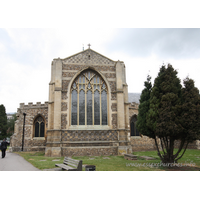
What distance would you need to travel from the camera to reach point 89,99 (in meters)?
17.8

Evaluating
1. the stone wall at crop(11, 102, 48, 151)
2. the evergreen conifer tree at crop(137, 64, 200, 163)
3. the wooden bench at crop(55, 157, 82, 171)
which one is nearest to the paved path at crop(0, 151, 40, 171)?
the wooden bench at crop(55, 157, 82, 171)

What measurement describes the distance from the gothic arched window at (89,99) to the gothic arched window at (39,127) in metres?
6.22

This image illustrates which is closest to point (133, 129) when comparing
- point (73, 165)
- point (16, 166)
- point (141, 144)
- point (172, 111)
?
point (141, 144)

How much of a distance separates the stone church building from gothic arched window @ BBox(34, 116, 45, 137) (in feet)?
16.6

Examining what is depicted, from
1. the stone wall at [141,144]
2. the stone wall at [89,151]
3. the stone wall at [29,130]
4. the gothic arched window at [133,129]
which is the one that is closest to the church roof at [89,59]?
the stone wall at [29,130]

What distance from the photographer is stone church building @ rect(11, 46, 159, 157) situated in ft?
53.9

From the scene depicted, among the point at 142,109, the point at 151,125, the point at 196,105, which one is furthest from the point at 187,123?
the point at 142,109

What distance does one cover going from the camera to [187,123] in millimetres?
9062

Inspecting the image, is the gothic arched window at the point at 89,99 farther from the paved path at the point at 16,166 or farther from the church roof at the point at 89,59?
the paved path at the point at 16,166

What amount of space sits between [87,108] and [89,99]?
0.96 meters

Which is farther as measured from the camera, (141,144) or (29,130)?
(141,144)

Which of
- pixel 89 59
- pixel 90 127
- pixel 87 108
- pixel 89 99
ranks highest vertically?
pixel 89 59

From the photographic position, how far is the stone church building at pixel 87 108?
647 inches

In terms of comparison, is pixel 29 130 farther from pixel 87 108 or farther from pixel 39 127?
pixel 87 108
